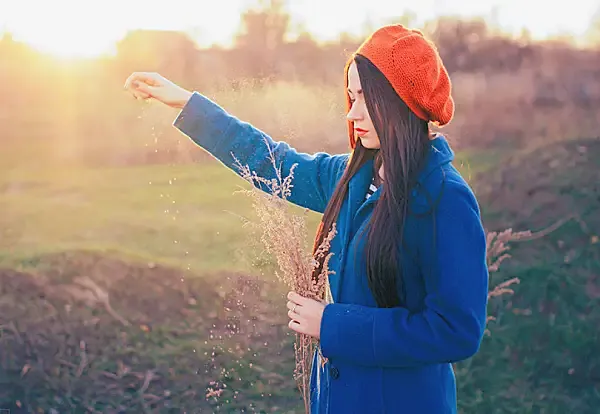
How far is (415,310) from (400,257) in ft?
0.48

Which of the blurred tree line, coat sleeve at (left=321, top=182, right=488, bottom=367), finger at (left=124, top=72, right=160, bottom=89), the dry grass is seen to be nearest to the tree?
the blurred tree line

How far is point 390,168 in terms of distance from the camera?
1.60 metres

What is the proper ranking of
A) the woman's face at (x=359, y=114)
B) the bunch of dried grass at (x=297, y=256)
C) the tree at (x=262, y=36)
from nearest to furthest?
the woman's face at (x=359, y=114), the bunch of dried grass at (x=297, y=256), the tree at (x=262, y=36)

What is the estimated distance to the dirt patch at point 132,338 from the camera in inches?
133

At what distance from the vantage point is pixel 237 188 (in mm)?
3463

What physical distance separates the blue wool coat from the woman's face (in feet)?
0.38

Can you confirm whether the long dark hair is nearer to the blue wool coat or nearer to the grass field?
the blue wool coat

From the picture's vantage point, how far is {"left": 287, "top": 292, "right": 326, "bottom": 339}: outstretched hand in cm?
165

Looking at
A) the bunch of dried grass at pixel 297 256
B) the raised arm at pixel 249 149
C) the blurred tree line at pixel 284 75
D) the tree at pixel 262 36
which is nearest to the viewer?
the bunch of dried grass at pixel 297 256

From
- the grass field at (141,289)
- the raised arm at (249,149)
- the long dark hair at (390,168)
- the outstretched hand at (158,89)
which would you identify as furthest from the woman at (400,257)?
the grass field at (141,289)

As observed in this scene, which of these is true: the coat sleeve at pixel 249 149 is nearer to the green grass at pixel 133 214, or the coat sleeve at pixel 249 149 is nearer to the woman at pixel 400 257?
the woman at pixel 400 257

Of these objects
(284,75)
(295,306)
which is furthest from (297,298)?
(284,75)

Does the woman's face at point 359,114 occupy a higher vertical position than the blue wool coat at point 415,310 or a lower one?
higher

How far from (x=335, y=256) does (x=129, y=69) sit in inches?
75.4
